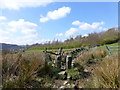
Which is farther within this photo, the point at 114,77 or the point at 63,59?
the point at 63,59

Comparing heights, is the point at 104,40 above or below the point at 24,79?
above

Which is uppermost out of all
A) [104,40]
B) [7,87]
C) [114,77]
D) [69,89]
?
[104,40]

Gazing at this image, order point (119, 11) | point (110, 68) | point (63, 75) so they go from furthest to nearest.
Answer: point (119, 11)
point (63, 75)
point (110, 68)

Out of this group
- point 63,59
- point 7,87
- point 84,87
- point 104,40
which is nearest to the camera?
point 7,87

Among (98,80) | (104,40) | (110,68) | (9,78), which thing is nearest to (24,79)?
(9,78)

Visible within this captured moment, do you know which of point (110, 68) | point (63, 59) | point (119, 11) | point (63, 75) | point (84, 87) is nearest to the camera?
point (110, 68)

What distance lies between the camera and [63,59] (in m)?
7.88

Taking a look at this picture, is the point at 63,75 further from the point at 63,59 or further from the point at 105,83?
the point at 63,59

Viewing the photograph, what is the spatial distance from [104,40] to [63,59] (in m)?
17.1

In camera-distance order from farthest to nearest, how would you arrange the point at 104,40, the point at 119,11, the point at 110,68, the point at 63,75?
the point at 104,40
the point at 119,11
the point at 63,75
the point at 110,68

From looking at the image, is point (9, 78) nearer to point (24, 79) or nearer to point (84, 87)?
point (24, 79)

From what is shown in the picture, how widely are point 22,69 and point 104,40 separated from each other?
2131cm

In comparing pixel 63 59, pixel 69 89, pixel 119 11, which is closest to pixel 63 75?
pixel 69 89

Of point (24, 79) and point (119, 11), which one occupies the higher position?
point (119, 11)
